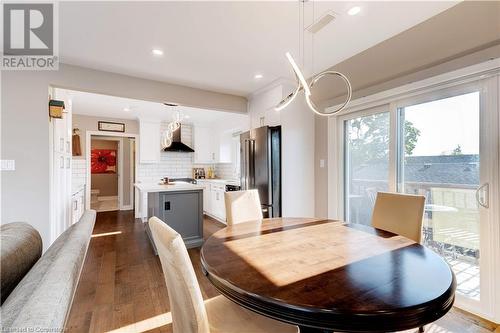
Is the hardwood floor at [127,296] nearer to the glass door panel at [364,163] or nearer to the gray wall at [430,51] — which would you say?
the glass door panel at [364,163]

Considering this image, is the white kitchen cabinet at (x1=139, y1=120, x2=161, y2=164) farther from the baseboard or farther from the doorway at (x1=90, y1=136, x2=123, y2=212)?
the baseboard

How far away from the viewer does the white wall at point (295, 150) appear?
11.0 feet

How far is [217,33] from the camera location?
7.18 ft

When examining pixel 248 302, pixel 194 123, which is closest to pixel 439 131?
pixel 248 302

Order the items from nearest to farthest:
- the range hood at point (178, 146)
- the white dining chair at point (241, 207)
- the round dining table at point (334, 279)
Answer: the round dining table at point (334, 279) → the white dining chair at point (241, 207) → the range hood at point (178, 146)

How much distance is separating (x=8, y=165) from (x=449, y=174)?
4427 millimetres

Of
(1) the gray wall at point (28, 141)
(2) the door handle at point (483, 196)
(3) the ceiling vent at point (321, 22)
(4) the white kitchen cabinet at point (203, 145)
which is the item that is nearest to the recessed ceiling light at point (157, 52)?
(1) the gray wall at point (28, 141)

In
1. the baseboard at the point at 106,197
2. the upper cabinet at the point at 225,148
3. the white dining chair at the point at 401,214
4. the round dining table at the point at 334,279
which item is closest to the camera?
the round dining table at the point at 334,279

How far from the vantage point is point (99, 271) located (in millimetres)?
2689

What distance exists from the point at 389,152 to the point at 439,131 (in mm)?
484

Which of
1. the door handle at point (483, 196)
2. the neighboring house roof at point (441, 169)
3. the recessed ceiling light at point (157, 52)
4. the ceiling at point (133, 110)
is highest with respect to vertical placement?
the recessed ceiling light at point (157, 52)

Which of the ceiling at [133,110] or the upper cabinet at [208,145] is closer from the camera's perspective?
the ceiling at [133,110]

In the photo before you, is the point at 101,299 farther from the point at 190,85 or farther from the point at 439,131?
the point at 439,131

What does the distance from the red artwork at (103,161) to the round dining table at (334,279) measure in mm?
8945
